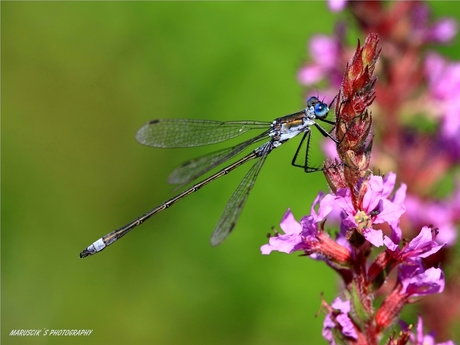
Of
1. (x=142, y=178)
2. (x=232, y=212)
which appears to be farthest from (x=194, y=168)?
(x=142, y=178)

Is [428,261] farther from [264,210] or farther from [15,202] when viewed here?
[15,202]

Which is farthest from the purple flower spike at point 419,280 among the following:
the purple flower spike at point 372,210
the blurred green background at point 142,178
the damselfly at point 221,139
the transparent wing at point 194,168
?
the blurred green background at point 142,178

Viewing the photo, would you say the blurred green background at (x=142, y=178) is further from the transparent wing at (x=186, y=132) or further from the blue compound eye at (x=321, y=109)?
the blue compound eye at (x=321, y=109)

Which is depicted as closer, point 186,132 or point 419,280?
point 419,280

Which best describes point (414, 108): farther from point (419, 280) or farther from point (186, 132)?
point (419, 280)

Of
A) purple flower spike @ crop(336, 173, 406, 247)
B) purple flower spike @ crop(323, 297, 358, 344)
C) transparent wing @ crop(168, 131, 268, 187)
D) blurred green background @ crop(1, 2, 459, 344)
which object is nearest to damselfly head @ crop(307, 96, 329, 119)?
transparent wing @ crop(168, 131, 268, 187)

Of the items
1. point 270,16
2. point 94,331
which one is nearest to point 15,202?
point 94,331

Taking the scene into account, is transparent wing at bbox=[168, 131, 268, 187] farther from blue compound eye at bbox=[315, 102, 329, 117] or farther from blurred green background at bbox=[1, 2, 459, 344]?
blurred green background at bbox=[1, 2, 459, 344]
